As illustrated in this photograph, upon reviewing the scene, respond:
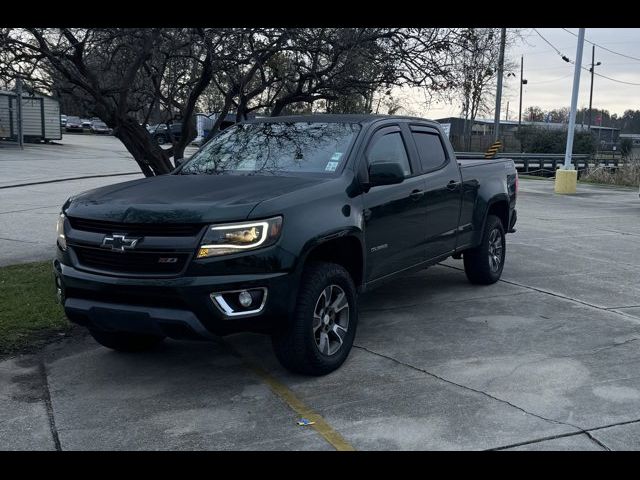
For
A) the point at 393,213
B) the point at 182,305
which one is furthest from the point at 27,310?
the point at 393,213

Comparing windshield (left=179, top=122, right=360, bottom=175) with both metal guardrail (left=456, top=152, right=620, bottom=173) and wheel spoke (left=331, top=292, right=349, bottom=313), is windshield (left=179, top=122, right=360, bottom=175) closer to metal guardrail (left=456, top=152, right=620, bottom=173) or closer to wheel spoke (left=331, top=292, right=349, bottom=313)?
wheel spoke (left=331, top=292, right=349, bottom=313)

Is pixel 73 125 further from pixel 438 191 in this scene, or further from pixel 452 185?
pixel 438 191

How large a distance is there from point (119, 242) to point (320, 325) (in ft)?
4.94

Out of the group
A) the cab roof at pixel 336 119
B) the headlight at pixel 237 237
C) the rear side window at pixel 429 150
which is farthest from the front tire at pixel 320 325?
the rear side window at pixel 429 150

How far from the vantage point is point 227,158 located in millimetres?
5930

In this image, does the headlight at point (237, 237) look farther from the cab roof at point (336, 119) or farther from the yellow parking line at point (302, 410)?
the cab roof at point (336, 119)

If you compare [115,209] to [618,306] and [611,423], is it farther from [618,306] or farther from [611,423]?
[618,306]

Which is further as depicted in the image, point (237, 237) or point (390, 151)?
point (390, 151)

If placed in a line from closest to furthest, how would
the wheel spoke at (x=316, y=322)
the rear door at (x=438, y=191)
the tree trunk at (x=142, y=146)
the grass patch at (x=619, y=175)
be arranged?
the wheel spoke at (x=316, y=322) < the rear door at (x=438, y=191) < the tree trunk at (x=142, y=146) < the grass patch at (x=619, y=175)

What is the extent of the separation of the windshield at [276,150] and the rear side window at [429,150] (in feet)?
3.31

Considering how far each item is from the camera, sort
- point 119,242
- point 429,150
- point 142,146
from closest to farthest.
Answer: point 119,242
point 429,150
point 142,146

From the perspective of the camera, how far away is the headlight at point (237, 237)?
14.2ft

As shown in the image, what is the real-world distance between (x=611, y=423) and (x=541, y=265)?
17.2 feet

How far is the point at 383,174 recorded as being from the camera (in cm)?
534
